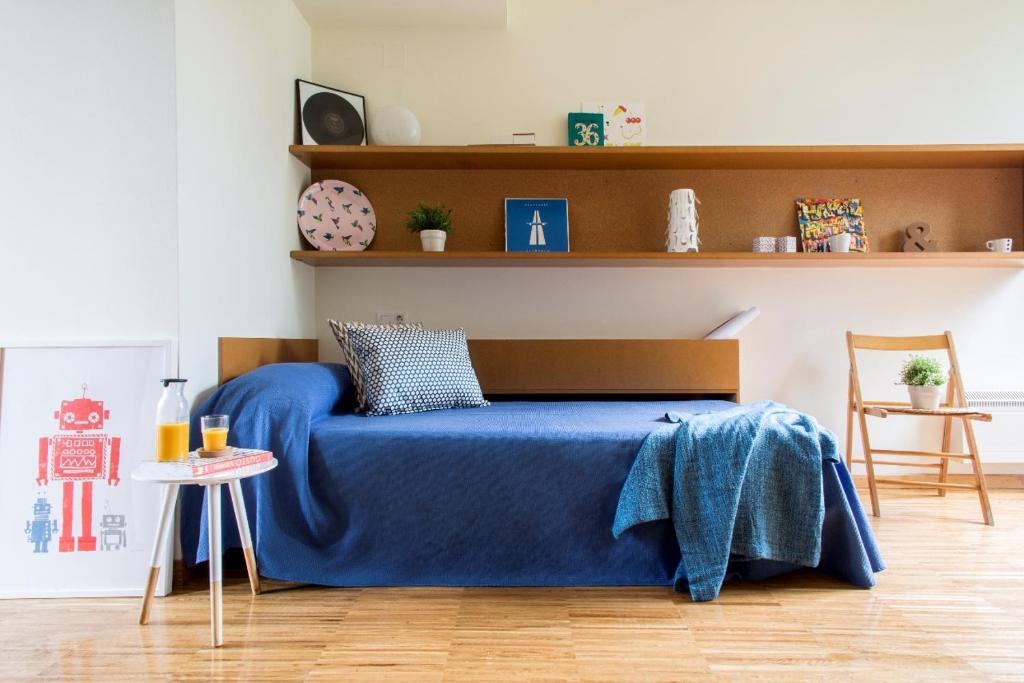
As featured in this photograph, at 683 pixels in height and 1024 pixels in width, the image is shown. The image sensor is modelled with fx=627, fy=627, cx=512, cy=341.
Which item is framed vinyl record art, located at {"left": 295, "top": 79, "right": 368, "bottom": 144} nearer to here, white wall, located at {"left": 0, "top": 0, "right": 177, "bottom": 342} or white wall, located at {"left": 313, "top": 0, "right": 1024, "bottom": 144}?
white wall, located at {"left": 313, "top": 0, "right": 1024, "bottom": 144}

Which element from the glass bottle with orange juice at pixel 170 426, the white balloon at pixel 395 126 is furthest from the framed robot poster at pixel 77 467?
the white balloon at pixel 395 126

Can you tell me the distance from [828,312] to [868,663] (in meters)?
1.99

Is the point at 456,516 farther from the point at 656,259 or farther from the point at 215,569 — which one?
the point at 656,259

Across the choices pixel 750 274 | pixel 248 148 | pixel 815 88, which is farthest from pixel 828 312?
pixel 248 148

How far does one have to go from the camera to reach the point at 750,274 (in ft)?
9.91

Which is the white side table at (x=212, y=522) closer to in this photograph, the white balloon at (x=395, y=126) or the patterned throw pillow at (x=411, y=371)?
the patterned throw pillow at (x=411, y=371)

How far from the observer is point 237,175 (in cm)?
220

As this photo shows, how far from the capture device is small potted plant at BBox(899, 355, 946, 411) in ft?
8.57

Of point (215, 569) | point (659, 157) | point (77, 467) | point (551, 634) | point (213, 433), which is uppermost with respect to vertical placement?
point (659, 157)

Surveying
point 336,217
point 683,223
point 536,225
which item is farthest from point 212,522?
point 683,223

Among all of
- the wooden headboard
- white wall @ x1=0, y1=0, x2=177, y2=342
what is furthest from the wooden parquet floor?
the wooden headboard

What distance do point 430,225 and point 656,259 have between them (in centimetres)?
102

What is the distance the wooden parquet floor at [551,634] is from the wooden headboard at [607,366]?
1.11 meters

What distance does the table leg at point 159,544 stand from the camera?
1.54 m
